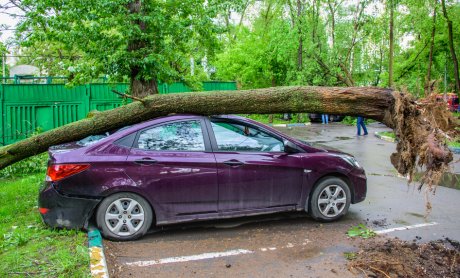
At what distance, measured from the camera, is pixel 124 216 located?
16.1 feet

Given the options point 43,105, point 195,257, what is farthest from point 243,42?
point 195,257

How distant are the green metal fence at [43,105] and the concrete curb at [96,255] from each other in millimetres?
7881

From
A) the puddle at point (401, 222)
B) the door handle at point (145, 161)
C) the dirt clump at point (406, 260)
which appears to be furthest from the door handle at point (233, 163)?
the puddle at point (401, 222)

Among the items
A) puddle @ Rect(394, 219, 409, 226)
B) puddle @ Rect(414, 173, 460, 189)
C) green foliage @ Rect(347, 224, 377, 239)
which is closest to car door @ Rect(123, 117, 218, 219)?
green foliage @ Rect(347, 224, 377, 239)

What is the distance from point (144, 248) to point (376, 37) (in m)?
21.1

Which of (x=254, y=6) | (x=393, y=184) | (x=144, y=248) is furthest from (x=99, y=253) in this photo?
(x=254, y=6)

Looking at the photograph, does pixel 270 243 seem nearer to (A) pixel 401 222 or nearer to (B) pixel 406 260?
(B) pixel 406 260

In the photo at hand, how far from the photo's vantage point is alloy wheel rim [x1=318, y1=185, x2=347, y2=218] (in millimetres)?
5648

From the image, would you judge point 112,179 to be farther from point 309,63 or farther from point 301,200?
point 309,63

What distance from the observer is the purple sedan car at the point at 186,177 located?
190 inches

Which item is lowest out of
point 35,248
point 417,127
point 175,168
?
point 35,248

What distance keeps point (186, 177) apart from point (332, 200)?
7.01 ft

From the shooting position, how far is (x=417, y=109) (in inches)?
177

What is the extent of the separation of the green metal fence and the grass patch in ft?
22.5
